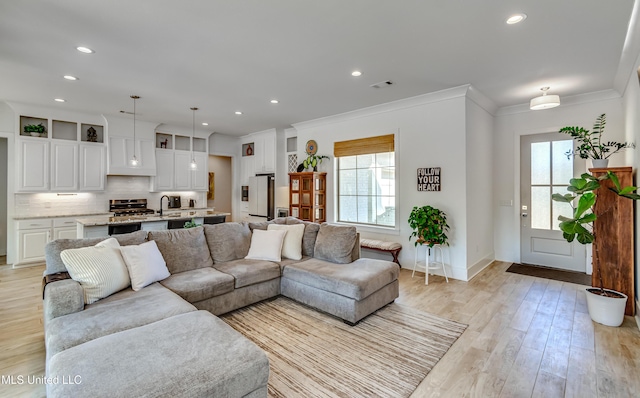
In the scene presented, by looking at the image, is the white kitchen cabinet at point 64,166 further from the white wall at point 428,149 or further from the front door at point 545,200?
the front door at point 545,200

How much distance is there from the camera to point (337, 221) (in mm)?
5902

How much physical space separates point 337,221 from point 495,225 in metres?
2.86

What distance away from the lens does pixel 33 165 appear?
5262 millimetres

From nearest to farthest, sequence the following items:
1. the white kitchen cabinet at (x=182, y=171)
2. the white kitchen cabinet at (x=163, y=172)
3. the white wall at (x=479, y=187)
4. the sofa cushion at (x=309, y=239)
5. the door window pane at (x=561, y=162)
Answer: the sofa cushion at (x=309, y=239), the white wall at (x=479, y=187), the door window pane at (x=561, y=162), the white kitchen cabinet at (x=163, y=172), the white kitchen cabinet at (x=182, y=171)

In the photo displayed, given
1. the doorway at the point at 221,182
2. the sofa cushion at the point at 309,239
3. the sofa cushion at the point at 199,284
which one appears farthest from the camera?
the doorway at the point at 221,182

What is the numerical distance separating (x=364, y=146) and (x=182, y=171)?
4410 mm

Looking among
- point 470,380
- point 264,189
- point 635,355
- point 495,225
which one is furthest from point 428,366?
point 264,189

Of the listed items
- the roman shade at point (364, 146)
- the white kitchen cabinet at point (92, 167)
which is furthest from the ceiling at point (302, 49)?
the white kitchen cabinet at point (92, 167)

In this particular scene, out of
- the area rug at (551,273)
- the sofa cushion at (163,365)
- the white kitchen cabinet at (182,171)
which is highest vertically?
the white kitchen cabinet at (182,171)

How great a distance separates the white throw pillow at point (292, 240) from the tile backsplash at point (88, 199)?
422cm

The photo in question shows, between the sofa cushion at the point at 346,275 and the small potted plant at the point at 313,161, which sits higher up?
the small potted plant at the point at 313,161

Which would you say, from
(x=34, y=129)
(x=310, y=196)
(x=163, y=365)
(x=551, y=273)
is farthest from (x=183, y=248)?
(x=551, y=273)

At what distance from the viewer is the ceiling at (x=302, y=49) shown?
2357 millimetres

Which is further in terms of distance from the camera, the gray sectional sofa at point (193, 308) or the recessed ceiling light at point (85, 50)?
the recessed ceiling light at point (85, 50)
